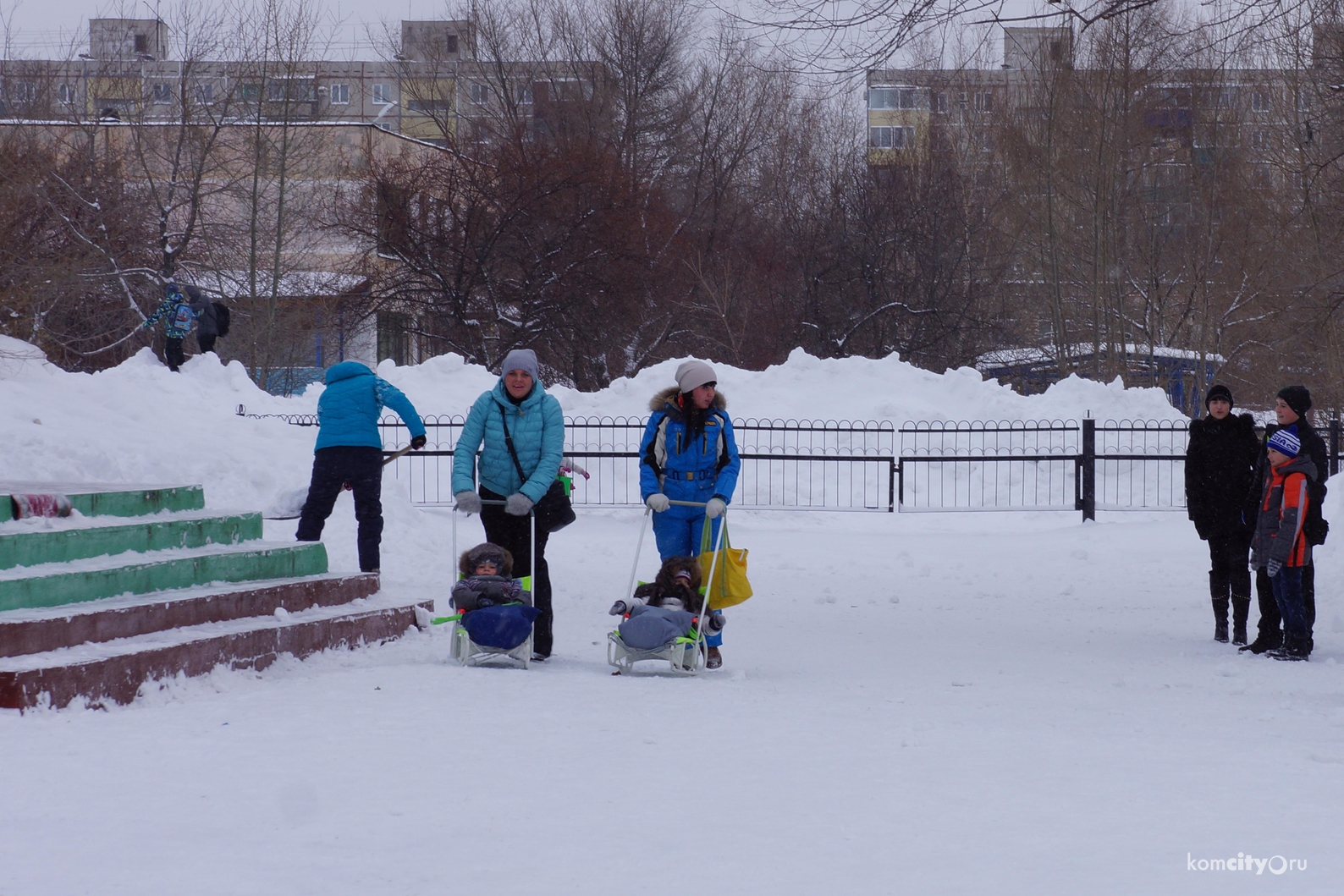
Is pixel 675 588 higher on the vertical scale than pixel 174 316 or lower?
lower

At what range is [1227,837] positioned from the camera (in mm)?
3914

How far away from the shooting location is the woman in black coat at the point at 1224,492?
28.5 ft

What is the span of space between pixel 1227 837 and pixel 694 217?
115 ft

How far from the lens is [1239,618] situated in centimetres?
881

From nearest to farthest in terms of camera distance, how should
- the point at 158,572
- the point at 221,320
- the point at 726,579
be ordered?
the point at 158,572
the point at 726,579
the point at 221,320

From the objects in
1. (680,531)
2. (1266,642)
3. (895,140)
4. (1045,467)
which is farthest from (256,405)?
(895,140)

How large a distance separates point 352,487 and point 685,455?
9.70 ft

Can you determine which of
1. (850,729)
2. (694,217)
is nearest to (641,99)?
(694,217)

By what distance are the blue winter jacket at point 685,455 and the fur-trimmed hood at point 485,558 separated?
87 centimetres

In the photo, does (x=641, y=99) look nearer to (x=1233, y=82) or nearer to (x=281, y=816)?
(x=1233, y=82)

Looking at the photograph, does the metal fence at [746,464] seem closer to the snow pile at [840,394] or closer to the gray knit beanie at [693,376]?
the snow pile at [840,394]

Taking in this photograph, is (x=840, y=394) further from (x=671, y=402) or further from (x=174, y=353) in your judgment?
(x=671, y=402)

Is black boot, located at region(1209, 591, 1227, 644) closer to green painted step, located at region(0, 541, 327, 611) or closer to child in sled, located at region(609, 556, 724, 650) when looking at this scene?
child in sled, located at region(609, 556, 724, 650)

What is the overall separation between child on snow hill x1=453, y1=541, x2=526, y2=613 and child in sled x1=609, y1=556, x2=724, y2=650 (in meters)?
0.59
